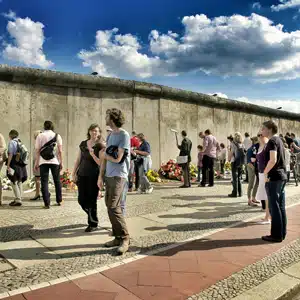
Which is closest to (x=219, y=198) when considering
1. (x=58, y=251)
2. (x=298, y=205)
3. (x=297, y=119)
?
(x=298, y=205)

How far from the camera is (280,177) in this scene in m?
4.68

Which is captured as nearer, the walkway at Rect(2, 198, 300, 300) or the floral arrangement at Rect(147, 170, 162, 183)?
the walkway at Rect(2, 198, 300, 300)

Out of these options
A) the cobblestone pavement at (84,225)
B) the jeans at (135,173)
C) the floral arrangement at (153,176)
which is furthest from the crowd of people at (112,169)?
the floral arrangement at (153,176)

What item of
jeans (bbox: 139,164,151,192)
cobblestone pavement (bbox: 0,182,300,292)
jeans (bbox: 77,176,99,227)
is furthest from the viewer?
jeans (bbox: 139,164,151,192)

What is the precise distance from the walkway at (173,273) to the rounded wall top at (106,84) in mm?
7252

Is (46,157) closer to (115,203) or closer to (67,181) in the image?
(67,181)

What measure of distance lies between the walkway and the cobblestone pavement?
291 millimetres

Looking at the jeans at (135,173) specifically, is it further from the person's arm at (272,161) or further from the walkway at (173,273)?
the person's arm at (272,161)

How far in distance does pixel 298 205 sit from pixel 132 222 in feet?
12.9

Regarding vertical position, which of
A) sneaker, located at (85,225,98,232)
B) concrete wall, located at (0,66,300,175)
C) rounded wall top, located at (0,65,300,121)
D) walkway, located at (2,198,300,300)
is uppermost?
rounded wall top, located at (0,65,300,121)

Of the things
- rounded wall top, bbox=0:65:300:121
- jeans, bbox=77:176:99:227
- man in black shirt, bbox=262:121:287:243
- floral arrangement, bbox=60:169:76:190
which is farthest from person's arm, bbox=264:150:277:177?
rounded wall top, bbox=0:65:300:121

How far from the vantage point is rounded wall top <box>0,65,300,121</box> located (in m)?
9.48

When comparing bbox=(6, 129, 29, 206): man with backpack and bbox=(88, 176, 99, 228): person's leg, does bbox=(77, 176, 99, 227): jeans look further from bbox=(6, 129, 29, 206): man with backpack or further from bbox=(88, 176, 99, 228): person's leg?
bbox=(6, 129, 29, 206): man with backpack

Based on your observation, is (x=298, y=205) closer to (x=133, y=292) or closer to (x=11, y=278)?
(x=133, y=292)
